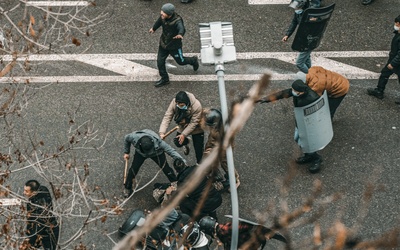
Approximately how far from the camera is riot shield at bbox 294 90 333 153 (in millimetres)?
10383

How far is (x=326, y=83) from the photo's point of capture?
10539mm

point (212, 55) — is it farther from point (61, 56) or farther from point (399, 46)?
point (61, 56)

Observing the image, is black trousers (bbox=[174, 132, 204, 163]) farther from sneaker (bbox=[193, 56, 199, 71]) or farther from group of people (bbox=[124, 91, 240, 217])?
sneaker (bbox=[193, 56, 199, 71])

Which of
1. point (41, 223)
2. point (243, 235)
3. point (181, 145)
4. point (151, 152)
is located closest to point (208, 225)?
point (243, 235)

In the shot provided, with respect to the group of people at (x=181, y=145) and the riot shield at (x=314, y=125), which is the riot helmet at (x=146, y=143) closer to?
the group of people at (x=181, y=145)

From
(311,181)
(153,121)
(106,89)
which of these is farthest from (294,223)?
(106,89)

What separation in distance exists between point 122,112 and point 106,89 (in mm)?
686

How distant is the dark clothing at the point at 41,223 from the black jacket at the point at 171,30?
390 centimetres

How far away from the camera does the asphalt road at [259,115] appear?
10625 mm

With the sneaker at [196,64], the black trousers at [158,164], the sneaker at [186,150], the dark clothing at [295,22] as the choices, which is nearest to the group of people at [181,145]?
the black trousers at [158,164]

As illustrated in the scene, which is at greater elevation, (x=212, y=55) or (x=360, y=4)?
(x=212, y=55)

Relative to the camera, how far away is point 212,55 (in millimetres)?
8547

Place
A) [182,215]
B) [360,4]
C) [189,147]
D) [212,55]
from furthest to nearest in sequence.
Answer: [360,4]
[189,147]
[182,215]
[212,55]

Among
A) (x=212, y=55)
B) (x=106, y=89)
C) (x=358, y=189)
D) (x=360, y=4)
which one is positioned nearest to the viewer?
(x=212, y=55)
